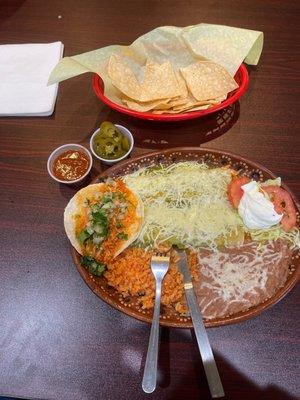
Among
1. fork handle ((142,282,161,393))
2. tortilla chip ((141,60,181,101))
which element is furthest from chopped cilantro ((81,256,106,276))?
tortilla chip ((141,60,181,101))

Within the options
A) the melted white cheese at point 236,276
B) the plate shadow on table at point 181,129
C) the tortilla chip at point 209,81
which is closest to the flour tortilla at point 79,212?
the melted white cheese at point 236,276

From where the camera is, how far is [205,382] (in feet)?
4.70

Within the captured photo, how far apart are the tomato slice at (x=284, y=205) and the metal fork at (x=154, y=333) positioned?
536 mm

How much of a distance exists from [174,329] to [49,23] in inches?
88.5

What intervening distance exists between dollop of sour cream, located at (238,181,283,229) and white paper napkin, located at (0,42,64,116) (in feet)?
4.03

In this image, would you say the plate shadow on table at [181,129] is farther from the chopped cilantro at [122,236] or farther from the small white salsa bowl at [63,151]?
the chopped cilantro at [122,236]

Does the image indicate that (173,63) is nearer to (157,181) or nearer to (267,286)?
(157,181)

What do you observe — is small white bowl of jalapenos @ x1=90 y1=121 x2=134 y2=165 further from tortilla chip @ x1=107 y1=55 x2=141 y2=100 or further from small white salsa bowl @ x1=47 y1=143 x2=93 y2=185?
tortilla chip @ x1=107 y1=55 x2=141 y2=100

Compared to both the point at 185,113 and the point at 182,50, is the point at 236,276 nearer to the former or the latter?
the point at 185,113

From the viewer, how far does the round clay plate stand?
1476 millimetres

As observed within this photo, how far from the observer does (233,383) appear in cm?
143

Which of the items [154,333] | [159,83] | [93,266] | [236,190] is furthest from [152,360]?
[159,83]

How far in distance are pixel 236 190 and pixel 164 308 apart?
635mm

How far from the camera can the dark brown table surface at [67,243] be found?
Answer: 147 cm
